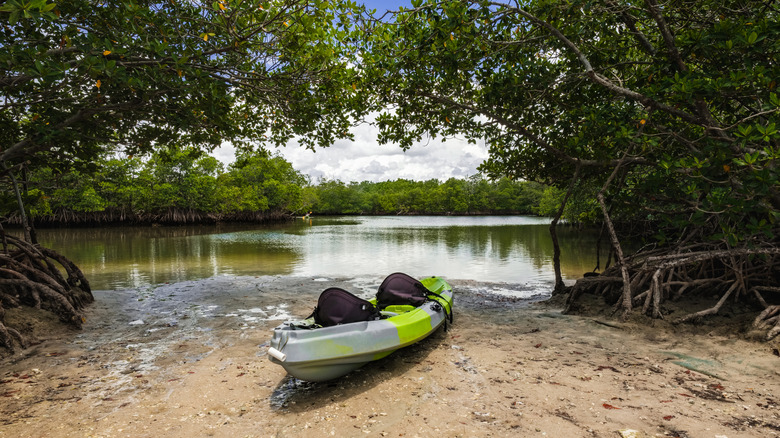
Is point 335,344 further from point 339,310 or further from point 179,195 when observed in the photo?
point 179,195

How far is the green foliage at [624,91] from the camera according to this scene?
4.52 metres

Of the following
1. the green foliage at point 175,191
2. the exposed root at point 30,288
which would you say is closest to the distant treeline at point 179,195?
the green foliage at point 175,191

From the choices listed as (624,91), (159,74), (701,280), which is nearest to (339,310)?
(159,74)

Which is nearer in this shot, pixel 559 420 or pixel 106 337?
pixel 559 420

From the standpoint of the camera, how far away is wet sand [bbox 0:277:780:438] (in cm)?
327

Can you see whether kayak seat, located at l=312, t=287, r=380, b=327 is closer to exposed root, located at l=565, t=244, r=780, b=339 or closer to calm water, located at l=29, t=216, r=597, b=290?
exposed root, located at l=565, t=244, r=780, b=339

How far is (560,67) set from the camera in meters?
7.10

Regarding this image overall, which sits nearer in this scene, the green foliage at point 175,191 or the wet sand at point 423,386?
the wet sand at point 423,386

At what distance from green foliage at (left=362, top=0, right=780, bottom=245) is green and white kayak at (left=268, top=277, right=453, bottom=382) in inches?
151

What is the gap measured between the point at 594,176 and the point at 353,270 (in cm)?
847

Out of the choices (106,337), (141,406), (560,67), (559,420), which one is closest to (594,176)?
(560,67)

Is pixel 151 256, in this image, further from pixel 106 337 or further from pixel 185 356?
pixel 185 356

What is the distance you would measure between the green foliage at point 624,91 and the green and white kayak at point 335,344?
151 inches

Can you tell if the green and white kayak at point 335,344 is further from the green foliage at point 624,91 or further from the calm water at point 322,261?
the calm water at point 322,261
